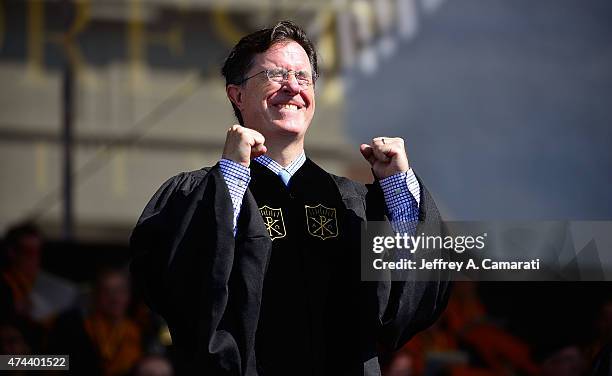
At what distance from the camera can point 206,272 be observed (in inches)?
111

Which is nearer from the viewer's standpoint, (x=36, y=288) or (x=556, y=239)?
(x=556, y=239)

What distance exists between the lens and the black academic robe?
2.83 m

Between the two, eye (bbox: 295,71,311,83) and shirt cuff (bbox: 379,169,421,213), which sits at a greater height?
eye (bbox: 295,71,311,83)

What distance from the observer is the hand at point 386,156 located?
9.75 feet

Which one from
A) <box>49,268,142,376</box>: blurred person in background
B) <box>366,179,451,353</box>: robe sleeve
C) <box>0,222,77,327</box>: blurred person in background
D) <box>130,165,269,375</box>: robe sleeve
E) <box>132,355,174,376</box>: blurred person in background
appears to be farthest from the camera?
<box>0,222,77,327</box>: blurred person in background

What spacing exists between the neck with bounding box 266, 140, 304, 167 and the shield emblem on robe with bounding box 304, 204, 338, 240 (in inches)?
4.7

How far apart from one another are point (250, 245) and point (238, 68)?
0.46 meters

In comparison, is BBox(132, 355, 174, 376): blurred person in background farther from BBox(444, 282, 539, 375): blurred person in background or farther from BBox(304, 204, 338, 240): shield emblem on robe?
BBox(304, 204, 338, 240): shield emblem on robe

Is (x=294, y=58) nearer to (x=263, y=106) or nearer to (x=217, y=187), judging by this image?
(x=263, y=106)

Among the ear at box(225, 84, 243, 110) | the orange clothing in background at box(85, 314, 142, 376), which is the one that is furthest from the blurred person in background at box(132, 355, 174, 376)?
the ear at box(225, 84, 243, 110)

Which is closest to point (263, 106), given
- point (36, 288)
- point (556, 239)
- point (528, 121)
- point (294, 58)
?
point (294, 58)

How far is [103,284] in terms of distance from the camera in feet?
18.2

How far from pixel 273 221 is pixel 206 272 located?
26 cm

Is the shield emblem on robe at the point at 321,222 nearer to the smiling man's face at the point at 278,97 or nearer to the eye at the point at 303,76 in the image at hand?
the smiling man's face at the point at 278,97
